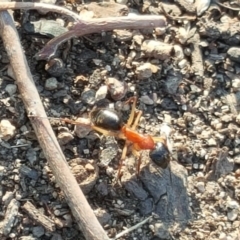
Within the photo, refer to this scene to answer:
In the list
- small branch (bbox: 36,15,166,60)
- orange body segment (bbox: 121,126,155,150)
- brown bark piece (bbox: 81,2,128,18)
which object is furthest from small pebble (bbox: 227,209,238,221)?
brown bark piece (bbox: 81,2,128,18)

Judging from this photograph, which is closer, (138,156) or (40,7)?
(40,7)

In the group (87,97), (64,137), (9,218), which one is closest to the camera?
(9,218)

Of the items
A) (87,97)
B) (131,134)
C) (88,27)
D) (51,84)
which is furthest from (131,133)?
(88,27)

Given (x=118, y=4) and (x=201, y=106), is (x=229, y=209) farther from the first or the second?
(x=118, y=4)

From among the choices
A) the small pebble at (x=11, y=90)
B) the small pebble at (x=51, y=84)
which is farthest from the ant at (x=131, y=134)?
the small pebble at (x=11, y=90)

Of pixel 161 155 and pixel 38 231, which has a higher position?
pixel 161 155

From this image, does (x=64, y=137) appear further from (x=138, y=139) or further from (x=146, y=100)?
(x=146, y=100)

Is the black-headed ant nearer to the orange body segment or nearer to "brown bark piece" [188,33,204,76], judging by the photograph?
the orange body segment

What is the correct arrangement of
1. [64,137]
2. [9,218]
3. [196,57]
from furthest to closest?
1. [196,57]
2. [64,137]
3. [9,218]
